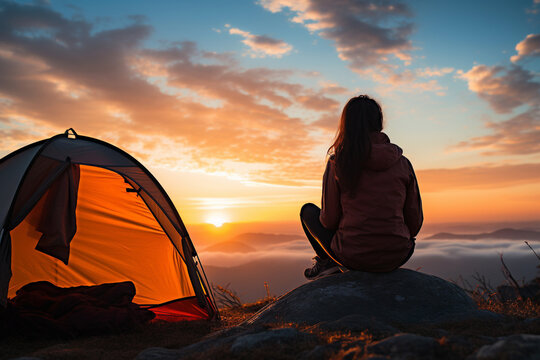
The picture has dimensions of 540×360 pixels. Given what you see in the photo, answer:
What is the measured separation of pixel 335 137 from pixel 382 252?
51.3 inches

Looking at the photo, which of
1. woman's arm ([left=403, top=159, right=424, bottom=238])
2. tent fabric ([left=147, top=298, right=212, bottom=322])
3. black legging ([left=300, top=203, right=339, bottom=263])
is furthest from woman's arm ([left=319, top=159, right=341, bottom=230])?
tent fabric ([left=147, top=298, right=212, bottom=322])

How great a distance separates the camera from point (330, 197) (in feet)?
13.9

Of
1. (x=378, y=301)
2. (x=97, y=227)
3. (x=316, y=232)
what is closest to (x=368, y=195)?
(x=316, y=232)

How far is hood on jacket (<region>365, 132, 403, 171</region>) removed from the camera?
13.0ft

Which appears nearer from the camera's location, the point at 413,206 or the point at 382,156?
the point at 382,156

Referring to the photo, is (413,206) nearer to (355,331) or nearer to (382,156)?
(382,156)

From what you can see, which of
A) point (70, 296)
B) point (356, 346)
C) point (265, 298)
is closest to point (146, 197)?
point (70, 296)

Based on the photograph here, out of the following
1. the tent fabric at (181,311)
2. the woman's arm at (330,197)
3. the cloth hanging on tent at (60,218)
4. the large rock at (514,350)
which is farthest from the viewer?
the tent fabric at (181,311)

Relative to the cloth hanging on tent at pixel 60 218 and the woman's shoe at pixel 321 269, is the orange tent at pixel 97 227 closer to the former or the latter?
the cloth hanging on tent at pixel 60 218

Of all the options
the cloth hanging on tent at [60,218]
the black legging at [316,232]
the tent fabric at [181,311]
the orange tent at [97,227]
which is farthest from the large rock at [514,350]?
the cloth hanging on tent at [60,218]

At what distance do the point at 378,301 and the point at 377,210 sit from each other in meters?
0.97

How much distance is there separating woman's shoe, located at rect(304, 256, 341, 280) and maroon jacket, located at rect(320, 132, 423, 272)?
2.02 feet

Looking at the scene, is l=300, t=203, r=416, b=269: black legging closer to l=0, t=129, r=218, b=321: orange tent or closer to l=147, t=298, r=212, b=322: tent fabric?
l=0, t=129, r=218, b=321: orange tent

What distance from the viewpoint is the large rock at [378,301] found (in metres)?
4.06
